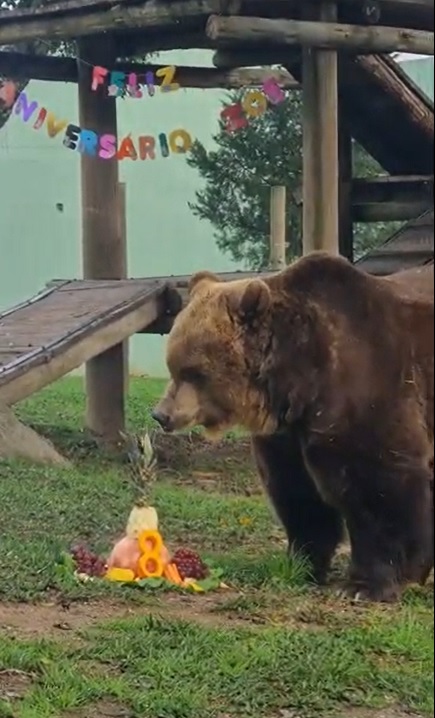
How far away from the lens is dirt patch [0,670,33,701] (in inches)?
134

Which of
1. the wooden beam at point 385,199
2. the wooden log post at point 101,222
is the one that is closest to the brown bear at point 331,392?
the wooden log post at point 101,222

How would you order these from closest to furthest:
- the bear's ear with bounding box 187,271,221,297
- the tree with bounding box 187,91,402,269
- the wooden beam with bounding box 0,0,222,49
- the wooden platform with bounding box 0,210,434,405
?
the bear's ear with bounding box 187,271,221,297 < the wooden beam with bounding box 0,0,222,49 < the wooden platform with bounding box 0,210,434,405 < the tree with bounding box 187,91,402,269

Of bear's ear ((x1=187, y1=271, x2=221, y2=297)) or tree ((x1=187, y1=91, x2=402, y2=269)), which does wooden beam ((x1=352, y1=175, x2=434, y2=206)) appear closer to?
tree ((x1=187, y1=91, x2=402, y2=269))

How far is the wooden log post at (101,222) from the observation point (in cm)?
890

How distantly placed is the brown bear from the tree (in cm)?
632

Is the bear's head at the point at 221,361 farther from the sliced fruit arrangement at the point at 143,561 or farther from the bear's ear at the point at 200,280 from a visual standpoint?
the sliced fruit arrangement at the point at 143,561

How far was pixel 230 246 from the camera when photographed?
41.2 ft

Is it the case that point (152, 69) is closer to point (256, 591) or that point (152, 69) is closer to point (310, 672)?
point (256, 591)

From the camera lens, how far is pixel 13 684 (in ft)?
11.5

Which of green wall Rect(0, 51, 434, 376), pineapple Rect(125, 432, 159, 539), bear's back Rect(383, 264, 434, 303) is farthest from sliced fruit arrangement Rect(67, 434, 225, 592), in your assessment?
green wall Rect(0, 51, 434, 376)

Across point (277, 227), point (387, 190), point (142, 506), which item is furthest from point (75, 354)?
point (387, 190)

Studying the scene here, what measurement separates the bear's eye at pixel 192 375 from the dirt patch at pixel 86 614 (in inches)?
28.2

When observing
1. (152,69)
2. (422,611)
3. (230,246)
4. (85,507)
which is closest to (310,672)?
(422,611)

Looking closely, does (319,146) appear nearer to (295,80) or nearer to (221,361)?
(295,80)
